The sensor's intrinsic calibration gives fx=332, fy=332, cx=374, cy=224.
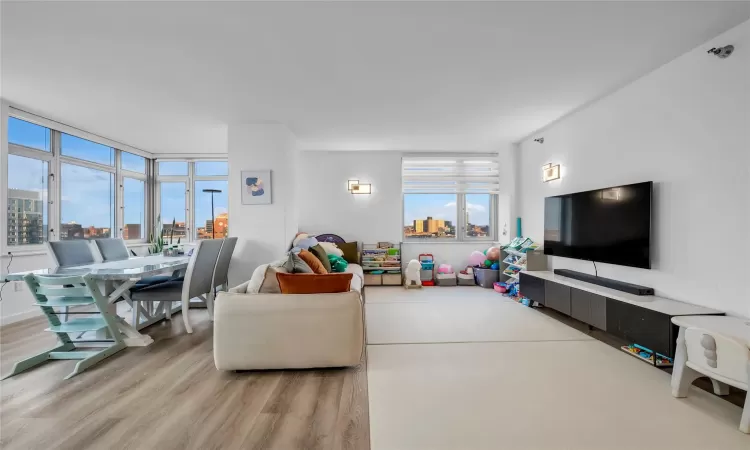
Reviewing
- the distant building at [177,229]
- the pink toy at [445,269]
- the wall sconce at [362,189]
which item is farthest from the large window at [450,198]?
the distant building at [177,229]

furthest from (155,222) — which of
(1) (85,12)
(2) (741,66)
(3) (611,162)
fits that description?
(2) (741,66)

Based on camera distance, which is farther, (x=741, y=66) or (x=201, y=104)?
(x=201, y=104)

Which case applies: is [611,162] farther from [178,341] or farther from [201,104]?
[178,341]

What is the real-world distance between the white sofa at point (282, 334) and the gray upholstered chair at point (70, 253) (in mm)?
2152

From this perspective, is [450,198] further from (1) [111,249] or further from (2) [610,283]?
(1) [111,249]

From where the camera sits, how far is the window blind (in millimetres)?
6441

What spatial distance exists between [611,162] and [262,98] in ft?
12.6

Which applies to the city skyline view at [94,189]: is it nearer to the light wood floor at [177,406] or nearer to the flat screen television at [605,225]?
the light wood floor at [177,406]

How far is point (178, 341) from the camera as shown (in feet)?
10.7

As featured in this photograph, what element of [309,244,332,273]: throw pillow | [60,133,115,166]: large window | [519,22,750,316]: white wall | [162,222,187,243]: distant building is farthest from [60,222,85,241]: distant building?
[519,22,750,316]: white wall

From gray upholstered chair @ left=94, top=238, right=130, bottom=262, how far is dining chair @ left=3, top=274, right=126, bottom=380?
1.22 meters

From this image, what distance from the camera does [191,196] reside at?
662 cm

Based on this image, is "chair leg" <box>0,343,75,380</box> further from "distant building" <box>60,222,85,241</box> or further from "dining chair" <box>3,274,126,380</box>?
"distant building" <box>60,222,85,241</box>

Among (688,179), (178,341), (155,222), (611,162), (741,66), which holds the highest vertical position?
(741,66)
